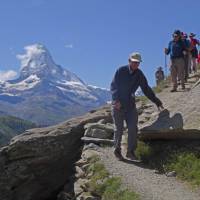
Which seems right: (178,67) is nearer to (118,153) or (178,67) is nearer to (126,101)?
(126,101)

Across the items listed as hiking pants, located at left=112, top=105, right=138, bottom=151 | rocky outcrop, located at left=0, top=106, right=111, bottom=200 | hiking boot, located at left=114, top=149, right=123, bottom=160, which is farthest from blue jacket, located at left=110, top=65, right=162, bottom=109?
rocky outcrop, located at left=0, top=106, right=111, bottom=200

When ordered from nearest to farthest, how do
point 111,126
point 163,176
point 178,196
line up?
point 178,196 → point 163,176 → point 111,126

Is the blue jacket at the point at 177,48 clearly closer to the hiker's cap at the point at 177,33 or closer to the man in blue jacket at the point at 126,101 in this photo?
the hiker's cap at the point at 177,33

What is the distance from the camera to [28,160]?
2114 centimetres

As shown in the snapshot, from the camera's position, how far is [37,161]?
21141 millimetres

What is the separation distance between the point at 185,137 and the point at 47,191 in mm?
7104

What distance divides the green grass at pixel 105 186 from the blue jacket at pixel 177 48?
8.15m

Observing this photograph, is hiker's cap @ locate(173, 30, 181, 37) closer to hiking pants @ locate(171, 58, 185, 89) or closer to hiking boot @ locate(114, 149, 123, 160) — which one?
hiking pants @ locate(171, 58, 185, 89)

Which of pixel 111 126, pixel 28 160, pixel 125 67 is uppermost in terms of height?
pixel 125 67

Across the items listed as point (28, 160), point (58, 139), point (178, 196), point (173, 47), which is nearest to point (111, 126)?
point (58, 139)

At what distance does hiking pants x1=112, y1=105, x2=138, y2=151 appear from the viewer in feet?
57.3

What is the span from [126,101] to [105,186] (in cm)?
355

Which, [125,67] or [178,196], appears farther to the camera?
[125,67]

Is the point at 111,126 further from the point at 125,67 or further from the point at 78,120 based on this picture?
the point at 125,67
